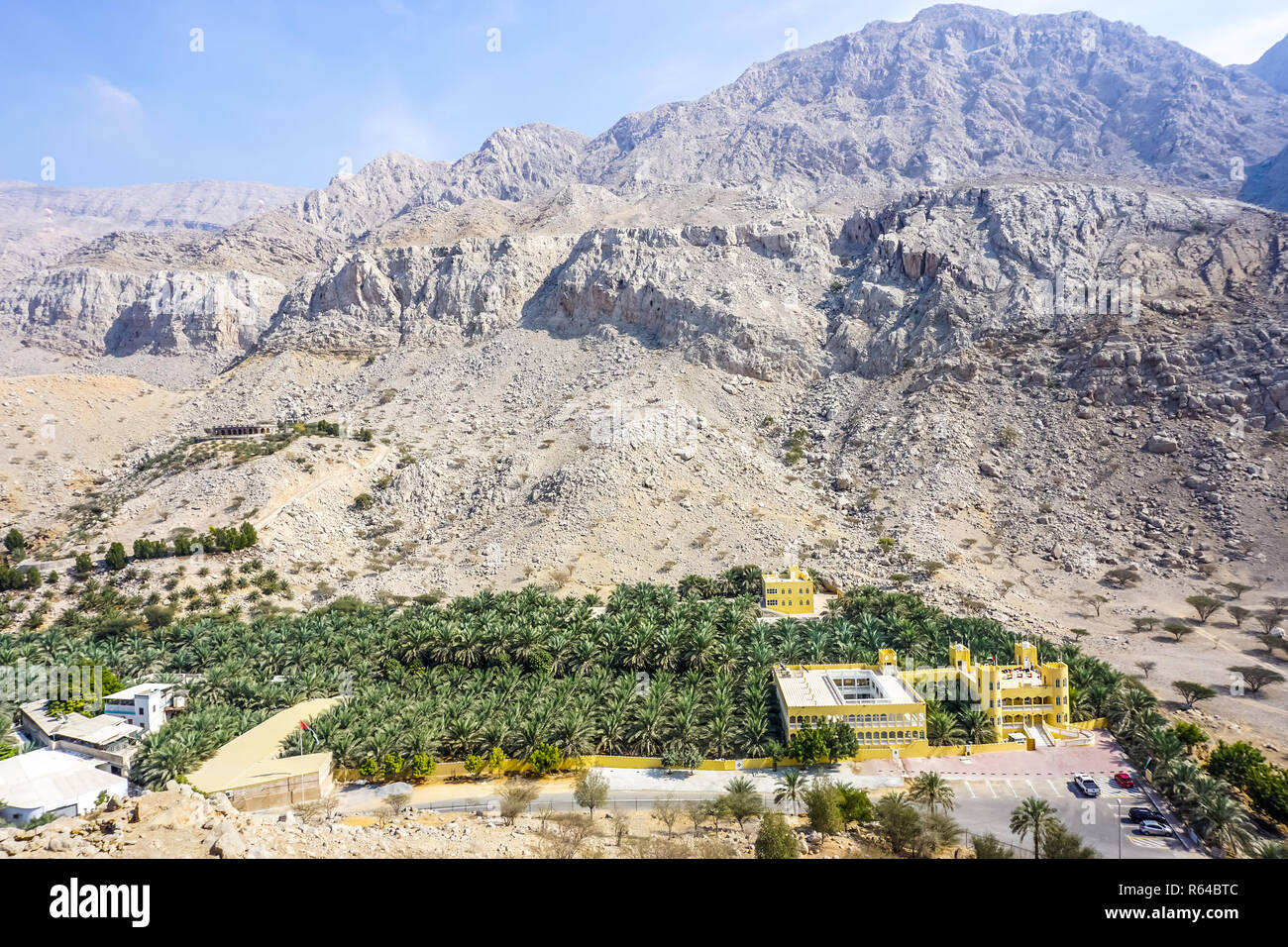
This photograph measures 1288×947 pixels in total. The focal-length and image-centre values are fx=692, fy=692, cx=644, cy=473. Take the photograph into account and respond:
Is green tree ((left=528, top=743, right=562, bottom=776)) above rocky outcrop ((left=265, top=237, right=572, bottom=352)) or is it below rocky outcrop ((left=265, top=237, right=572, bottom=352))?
below

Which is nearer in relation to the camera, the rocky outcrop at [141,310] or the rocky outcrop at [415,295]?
the rocky outcrop at [415,295]

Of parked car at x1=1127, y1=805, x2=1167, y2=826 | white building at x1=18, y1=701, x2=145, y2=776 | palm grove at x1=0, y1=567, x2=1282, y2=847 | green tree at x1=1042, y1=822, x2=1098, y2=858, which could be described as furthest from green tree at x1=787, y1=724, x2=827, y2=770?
white building at x1=18, y1=701, x2=145, y2=776

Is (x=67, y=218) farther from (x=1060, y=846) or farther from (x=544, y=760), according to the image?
(x=1060, y=846)

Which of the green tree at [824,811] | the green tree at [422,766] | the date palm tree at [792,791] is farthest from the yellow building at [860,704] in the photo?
the green tree at [422,766]

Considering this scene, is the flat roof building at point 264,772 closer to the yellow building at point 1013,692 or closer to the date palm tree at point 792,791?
the date palm tree at point 792,791

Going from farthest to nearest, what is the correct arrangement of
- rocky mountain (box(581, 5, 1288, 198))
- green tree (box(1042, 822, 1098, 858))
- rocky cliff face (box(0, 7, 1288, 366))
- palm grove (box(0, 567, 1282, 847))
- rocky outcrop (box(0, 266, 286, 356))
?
rocky mountain (box(581, 5, 1288, 198)) → rocky outcrop (box(0, 266, 286, 356)) → rocky cliff face (box(0, 7, 1288, 366)) → palm grove (box(0, 567, 1282, 847)) → green tree (box(1042, 822, 1098, 858))

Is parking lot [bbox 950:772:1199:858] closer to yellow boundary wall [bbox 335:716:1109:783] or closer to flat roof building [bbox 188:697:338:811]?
yellow boundary wall [bbox 335:716:1109:783]

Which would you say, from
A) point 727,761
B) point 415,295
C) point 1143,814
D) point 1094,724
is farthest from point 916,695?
point 415,295
